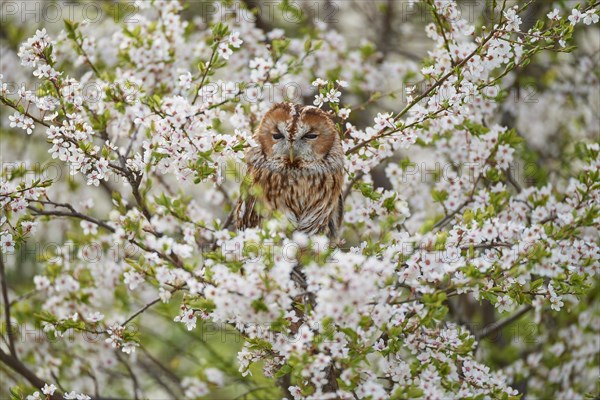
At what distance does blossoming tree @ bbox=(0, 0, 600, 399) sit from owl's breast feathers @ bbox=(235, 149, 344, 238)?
20 centimetres

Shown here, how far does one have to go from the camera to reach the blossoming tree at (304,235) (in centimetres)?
303

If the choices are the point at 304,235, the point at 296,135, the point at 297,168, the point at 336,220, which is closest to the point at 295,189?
the point at 297,168

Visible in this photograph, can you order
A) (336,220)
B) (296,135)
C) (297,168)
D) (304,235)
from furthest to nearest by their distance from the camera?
(336,220), (297,168), (296,135), (304,235)

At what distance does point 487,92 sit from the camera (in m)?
4.34

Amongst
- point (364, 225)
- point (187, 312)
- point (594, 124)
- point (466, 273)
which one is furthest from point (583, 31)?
point (187, 312)

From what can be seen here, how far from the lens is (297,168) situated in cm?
454

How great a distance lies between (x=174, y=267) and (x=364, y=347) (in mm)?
898

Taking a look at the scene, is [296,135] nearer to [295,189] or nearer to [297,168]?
[297,168]

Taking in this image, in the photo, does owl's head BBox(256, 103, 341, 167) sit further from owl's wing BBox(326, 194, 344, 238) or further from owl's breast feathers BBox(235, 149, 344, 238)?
owl's wing BBox(326, 194, 344, 238)

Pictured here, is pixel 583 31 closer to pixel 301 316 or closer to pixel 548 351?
pixel 548 351

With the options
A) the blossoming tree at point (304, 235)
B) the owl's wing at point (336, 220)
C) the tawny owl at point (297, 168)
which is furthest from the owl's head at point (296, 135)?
the owl's wing at point (336, 220)

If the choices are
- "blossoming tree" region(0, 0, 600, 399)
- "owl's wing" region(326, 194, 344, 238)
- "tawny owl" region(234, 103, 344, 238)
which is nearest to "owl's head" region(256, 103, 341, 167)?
"tawny owl" region(234, 103, 344, 238)

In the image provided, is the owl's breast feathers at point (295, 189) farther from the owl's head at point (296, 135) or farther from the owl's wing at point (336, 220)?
the owl's wing at point (336, 220)

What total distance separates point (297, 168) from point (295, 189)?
133 millimetres
